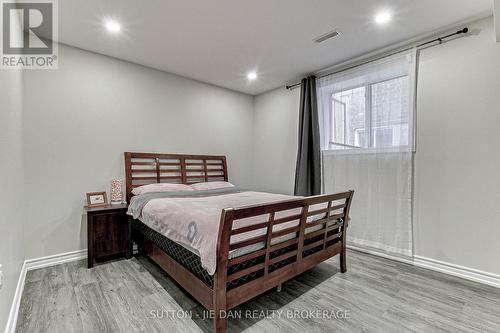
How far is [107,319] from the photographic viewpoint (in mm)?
1837

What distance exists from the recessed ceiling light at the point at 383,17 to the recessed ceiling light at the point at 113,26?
2.71m

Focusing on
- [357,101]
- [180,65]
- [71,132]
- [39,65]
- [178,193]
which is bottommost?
[178,193]

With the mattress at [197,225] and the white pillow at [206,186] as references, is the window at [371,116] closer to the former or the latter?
the mattress at [197,225]

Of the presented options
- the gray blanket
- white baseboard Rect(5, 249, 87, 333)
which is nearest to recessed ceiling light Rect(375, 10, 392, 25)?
the gray blanket

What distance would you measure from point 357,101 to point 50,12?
3740 mm

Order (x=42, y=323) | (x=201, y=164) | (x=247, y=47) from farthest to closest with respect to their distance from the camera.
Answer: (x=201, y=164) < (x=247, y=47) < (x=42, y=323)

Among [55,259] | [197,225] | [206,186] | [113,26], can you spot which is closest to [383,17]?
[197,225]

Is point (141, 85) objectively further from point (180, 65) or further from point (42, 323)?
point (42, 323)

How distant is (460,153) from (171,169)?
375 cm

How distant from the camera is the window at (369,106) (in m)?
2.96

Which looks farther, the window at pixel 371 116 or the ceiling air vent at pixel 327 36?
the window at pixel 371 116

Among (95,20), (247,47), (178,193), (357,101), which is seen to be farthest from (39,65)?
(357,101)

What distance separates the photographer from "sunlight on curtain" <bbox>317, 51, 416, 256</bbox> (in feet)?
Result: 9.64

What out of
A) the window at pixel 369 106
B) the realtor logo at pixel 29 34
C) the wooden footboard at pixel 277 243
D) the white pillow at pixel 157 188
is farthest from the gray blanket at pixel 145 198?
the window at pixel 369 106
